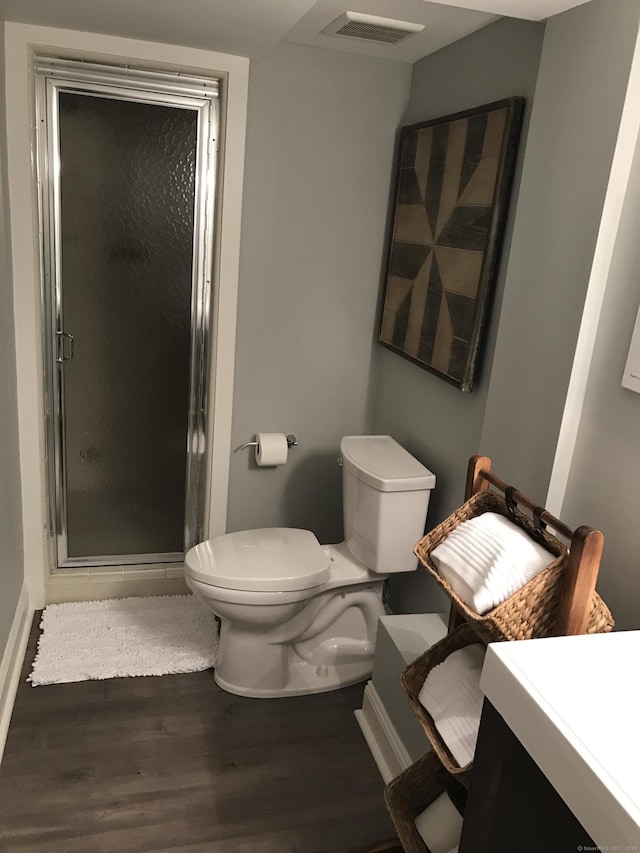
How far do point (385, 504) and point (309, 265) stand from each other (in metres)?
1.00

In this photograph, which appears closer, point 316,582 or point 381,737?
point 381,737

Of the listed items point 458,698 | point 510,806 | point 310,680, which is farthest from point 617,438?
point 310,680

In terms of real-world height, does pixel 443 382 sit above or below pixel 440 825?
above

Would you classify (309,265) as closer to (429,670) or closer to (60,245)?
(60,245)

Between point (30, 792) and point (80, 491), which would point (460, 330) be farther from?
point (30, 792)

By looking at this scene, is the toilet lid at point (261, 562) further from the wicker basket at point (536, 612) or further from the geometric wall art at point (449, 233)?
the wicker basket at point (536, 612)

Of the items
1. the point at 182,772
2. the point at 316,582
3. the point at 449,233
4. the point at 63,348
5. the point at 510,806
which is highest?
the point at 449,233

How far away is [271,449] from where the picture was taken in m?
2.74

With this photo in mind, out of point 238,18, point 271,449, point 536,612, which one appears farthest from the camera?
point 271,449

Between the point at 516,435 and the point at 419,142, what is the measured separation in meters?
1.21

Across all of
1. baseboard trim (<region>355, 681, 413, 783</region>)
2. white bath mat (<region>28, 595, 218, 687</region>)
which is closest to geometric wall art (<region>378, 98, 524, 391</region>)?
baseboard trim (<region>355, 681, 413, 783</region>)

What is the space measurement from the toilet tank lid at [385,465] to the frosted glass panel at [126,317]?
0.76m

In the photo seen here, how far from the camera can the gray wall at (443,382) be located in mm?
1927

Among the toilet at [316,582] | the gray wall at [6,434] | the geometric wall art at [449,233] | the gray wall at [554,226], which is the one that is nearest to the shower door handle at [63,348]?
the gray wall at [6,434]
